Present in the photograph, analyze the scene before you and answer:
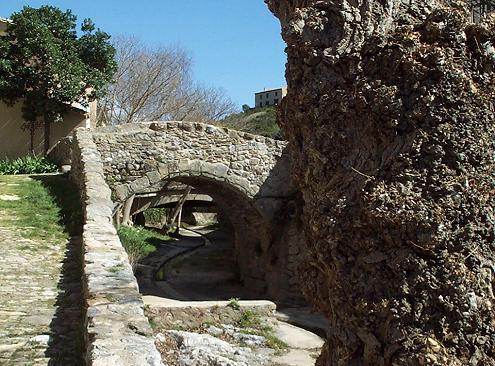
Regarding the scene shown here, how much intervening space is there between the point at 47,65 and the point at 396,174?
21.4m

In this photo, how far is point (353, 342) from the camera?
260cm

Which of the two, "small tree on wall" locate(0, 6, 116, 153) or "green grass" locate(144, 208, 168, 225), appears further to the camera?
"green grass" locate(144, 208, 168, 225)

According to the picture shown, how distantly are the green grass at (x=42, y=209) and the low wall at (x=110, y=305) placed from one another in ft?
2.19

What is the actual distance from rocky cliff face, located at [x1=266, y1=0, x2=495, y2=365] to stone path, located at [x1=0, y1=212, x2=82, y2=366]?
8.28 feet

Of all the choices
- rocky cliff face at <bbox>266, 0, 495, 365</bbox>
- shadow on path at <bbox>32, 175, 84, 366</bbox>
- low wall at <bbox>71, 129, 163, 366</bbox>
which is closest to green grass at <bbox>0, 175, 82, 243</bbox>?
shadow on path at <bbox>32, 175, 84, 366</bbox>

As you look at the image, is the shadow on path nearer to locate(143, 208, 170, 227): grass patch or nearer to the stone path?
the stone path

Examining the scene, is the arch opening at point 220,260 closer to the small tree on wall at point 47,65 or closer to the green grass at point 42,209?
the green grass at point 42,209

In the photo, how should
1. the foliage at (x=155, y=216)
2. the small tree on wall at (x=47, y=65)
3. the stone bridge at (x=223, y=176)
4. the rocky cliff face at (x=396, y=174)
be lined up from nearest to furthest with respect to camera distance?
the rocky cliff face at (x=396, y=174), the stone bridge at (x=223, y=176), the small tree on wall at (x=47, y=65), the foliage at (x=155, y=216)

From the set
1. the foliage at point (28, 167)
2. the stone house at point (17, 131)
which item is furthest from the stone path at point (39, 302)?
the stone house at point (17, 131)

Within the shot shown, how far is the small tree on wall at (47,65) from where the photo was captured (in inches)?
867

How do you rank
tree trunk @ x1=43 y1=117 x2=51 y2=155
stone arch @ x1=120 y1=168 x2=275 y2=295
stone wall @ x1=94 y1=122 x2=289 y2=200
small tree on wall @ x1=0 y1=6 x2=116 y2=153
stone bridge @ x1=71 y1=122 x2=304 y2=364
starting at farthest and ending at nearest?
1. tree trunk @ x1=43 y1=117 x2=51 y2=155
2. small tree on wall @ x1=0 y1=6 x2=116 y2=153
3. stone arch @ x1=120 y1=168 x2=275 y2=295
4. stone wall @ x1=94 y1=122 x2=289 y2=200
5. stone bridge @ x1=71 y1=122 x2=304 y2=364

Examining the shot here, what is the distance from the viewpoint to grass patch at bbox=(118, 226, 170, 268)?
67.5 ft

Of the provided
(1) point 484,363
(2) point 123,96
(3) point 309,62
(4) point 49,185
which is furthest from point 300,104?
(2) point 123,96

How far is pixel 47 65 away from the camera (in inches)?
873
